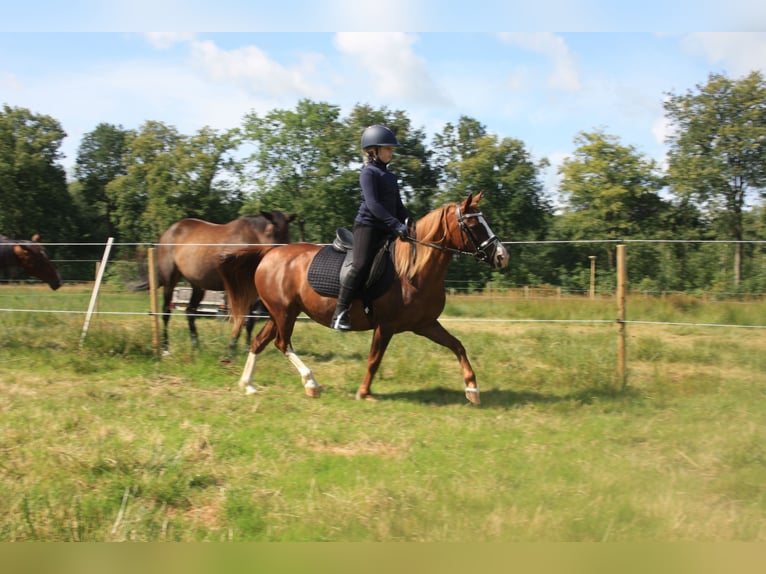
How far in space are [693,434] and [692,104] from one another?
35.6m

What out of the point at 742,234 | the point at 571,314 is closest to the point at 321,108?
the point at 742,234

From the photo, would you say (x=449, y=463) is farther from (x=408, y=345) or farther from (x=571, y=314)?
(x=571, y=314)

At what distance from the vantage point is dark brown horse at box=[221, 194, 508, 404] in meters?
6.34

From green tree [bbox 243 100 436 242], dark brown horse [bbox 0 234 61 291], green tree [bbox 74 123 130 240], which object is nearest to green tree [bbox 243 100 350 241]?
green tree [bbox 243 100 436 242]

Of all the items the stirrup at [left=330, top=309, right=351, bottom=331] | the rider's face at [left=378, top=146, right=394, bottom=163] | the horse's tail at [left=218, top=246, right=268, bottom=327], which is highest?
the rider's face at [left=378, top=146, right=394, bottom=163]

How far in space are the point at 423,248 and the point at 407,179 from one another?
1564 inches

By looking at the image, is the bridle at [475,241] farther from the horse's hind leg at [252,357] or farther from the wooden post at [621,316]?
the horse's hind leg at [252,357]

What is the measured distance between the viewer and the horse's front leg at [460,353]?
6.34 metres

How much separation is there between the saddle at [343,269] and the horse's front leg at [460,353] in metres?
0.68

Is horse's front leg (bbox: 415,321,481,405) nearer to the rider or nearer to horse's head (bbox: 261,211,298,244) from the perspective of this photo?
the rider

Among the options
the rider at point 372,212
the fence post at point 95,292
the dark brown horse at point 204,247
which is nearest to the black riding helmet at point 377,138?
the rider at point 372,212

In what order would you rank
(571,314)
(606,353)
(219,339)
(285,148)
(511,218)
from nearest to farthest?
(606,353) → (219,339) → (571,314) → (511,218) → (285,148)

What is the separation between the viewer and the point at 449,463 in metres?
4.66

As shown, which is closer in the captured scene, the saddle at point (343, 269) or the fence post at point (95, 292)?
the saddle at point (343, 269)
